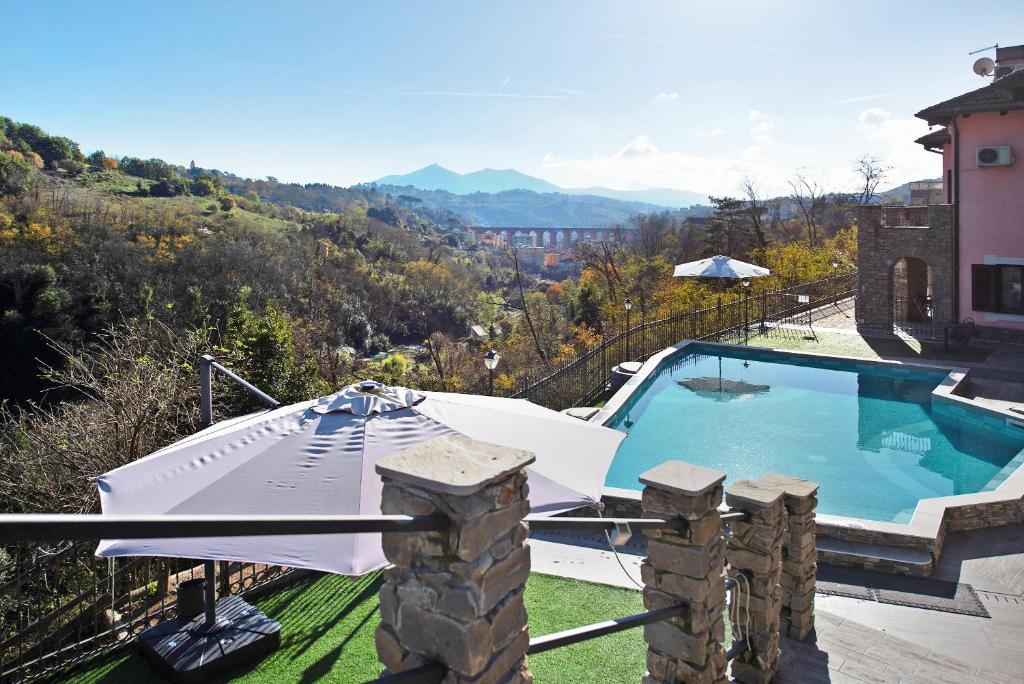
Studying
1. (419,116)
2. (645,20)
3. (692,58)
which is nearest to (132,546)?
(645,20)

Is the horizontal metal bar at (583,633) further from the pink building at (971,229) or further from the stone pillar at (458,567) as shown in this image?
the pink building at (971,229)

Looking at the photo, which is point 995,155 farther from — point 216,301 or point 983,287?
point 216,301

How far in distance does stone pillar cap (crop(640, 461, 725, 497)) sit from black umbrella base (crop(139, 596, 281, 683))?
3.25m

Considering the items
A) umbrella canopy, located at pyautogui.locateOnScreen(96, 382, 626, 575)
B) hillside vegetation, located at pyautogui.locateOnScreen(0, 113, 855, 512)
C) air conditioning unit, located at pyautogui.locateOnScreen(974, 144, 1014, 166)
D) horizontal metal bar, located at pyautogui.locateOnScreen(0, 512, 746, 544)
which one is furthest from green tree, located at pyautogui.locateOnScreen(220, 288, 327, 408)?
air conditioning unit, located at pyautogui.locateOnScreen(974, 144, 1014, 166)

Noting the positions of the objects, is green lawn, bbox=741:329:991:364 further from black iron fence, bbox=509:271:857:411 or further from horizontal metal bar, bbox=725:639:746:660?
horizontal metal bar, bbox=725:639:746:660

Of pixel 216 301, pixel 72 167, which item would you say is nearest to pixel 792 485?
pixel 216 301

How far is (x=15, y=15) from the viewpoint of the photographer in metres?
32.9

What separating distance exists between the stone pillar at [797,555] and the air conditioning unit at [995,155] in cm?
1526

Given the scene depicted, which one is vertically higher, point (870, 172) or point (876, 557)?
point (870, 172)

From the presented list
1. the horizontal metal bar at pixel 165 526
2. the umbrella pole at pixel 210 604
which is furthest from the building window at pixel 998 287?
the horizontal metal bar at pixel 165 526

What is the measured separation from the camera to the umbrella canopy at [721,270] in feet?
55.6

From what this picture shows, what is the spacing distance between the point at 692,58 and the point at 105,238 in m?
28.3

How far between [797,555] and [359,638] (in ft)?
11.6

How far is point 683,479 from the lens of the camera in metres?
3.56
